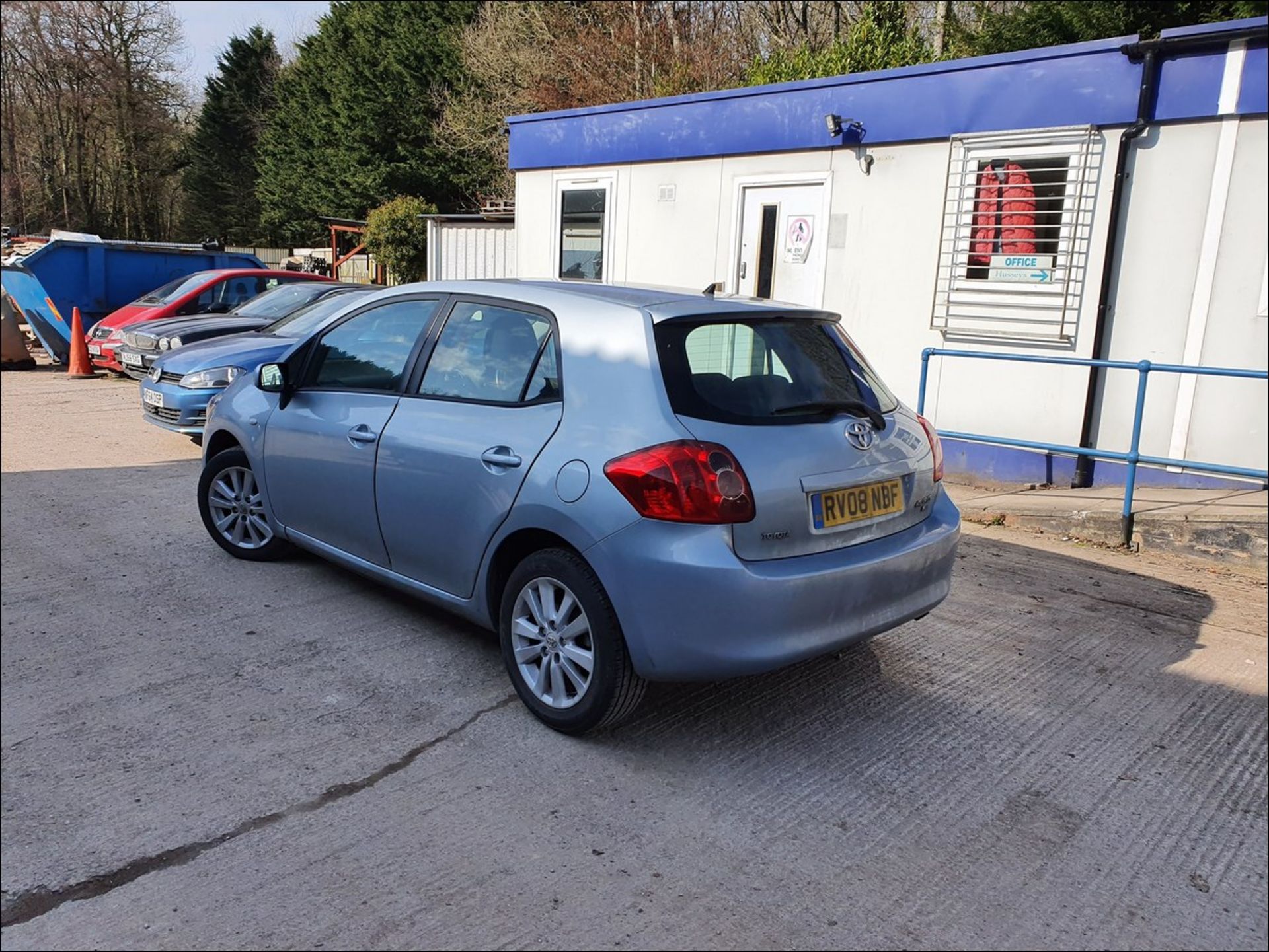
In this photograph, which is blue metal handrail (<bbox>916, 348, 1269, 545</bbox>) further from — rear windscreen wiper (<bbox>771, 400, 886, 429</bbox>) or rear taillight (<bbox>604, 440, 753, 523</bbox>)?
rear taillight (<bbox>604, 440, 753, 523</bbox>)

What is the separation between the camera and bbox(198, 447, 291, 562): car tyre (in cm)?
534

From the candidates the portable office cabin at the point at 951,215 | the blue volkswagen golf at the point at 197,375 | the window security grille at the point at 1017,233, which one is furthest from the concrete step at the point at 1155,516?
the blue volkswagen golf at the point at 197,375

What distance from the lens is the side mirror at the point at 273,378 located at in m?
4.91

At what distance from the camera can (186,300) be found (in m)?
12.9

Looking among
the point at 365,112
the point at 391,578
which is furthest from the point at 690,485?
the point at 365,112

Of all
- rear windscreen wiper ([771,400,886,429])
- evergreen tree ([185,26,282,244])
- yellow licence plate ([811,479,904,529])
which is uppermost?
evergreen tree ([185,26,282,244])

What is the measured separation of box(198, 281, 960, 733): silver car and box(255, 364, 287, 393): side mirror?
1.63 feet

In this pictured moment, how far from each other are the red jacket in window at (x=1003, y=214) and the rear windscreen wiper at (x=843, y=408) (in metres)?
4.65

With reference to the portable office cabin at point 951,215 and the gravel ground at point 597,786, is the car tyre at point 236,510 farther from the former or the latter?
the portable office cabin at point 951,215

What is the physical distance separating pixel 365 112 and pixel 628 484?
35.1m

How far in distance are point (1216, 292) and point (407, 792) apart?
263 centimetres

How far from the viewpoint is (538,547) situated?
3648 millimetres

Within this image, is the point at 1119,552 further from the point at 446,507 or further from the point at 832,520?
the point at 446,507

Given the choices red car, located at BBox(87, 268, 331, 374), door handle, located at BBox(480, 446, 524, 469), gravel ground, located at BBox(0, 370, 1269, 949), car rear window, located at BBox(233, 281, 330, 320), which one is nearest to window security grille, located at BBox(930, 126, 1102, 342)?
gravel ground, located at BBox(0, 370, 1269, 949)
